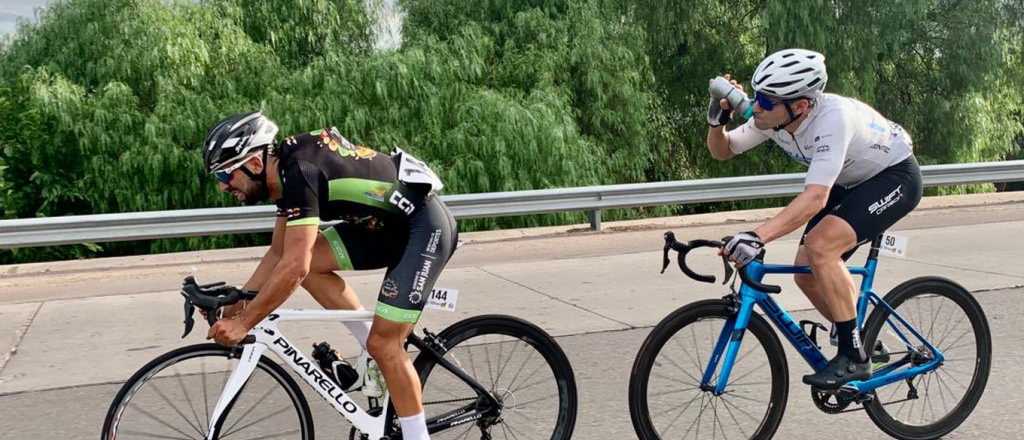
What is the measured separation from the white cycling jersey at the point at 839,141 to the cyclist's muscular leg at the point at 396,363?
173 centimetres

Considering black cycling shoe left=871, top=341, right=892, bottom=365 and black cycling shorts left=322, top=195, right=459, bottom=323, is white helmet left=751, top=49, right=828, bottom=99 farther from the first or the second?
black cycling shorts left=322, top=195, right=459, bottom=323

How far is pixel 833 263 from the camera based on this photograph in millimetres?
3965

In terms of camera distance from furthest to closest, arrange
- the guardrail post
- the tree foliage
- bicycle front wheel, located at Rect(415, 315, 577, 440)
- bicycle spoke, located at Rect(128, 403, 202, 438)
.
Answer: the tree foliage
the guardrail post
bicycle front wheel, located at Rect(415, 315, 577, 440)
bicycle spoke, located at Rect(128, 403, 202, 438)

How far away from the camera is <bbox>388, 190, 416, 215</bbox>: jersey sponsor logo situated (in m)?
3.59

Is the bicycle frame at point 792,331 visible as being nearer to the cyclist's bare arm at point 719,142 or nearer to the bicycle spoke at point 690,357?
the bicycle spoke at point 690,357

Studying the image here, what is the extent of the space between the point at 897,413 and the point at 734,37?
65.7 ft

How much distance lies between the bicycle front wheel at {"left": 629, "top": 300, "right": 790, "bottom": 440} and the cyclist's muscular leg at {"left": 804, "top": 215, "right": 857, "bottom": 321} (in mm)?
305

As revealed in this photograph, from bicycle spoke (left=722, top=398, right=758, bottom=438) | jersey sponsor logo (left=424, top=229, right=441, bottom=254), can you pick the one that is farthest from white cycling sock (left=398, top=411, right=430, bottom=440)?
bicycle spoke (left=722, top=398, right=758, bottom=438)

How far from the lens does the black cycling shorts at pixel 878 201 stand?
4.07 meters

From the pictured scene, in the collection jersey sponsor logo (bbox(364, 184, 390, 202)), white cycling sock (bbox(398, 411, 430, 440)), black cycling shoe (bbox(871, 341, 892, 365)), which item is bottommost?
black cycling shoe (bbox(871, 341, 892, 365))

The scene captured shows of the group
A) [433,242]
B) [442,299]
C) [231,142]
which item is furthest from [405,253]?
[231,142]

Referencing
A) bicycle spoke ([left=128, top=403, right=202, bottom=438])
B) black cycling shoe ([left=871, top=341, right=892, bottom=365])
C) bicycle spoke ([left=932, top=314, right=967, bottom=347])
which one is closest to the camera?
bicycle spoke ([left=128, top=403, right=202, bottom=438])

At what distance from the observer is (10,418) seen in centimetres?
496

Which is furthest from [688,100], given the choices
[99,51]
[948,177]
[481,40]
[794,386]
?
[794,386]
